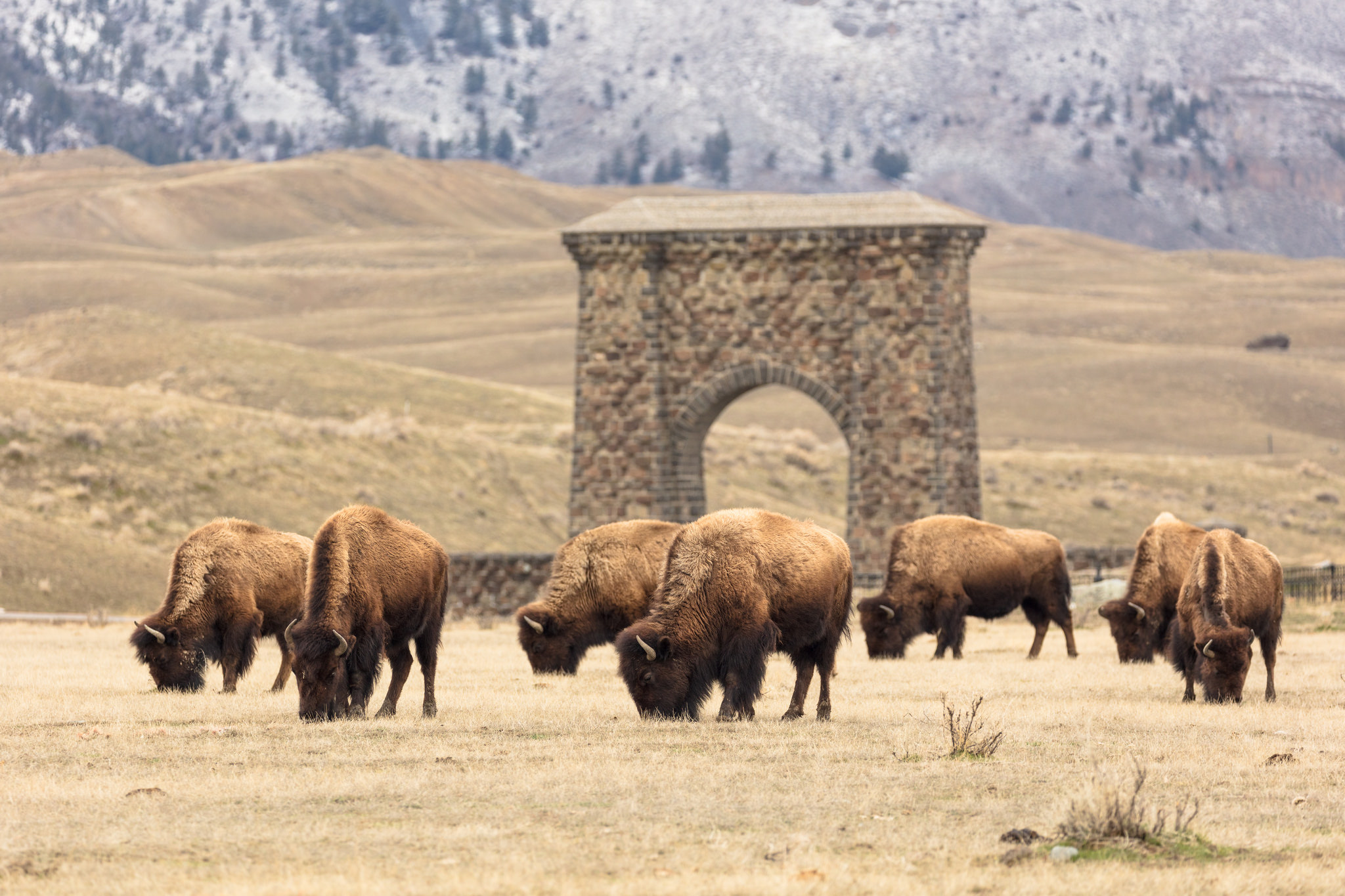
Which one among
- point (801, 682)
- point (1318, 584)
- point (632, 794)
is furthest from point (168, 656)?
point (1318, 584)

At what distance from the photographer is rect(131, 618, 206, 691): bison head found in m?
17.6

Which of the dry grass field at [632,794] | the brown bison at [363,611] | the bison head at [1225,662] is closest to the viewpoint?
the dry grass field at [632,794]

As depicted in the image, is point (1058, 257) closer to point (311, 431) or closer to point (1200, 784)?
point (311, 431)

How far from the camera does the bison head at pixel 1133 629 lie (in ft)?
72.4

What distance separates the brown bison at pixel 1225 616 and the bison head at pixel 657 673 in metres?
4.94

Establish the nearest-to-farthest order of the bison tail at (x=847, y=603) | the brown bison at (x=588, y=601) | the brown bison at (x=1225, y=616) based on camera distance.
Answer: the bison tail at (x=847, y=603) < the brown bison at (x=1225, y=616) < the brown bison at (x=588, y=601)

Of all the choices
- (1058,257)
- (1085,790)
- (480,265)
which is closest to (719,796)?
(1085,790)

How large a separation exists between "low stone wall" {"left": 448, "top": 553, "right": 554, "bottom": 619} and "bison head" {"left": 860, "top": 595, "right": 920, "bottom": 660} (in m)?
12.2

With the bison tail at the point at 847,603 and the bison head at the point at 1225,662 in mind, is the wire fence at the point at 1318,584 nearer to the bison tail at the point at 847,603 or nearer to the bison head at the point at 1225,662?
the bison head at the point at 1225,662

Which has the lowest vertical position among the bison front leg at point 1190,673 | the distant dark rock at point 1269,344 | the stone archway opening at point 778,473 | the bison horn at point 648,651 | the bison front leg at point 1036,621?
the stone archway opening at point 778,473

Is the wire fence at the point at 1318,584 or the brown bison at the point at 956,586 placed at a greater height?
the brown bison at the point at 956,586

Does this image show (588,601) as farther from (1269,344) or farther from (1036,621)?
(1269,344)

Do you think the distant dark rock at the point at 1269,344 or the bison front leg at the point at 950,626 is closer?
the bison front leg at the point at 950,626

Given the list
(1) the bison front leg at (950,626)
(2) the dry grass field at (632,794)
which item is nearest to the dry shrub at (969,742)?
(2) the dry grass field at (632,794)
